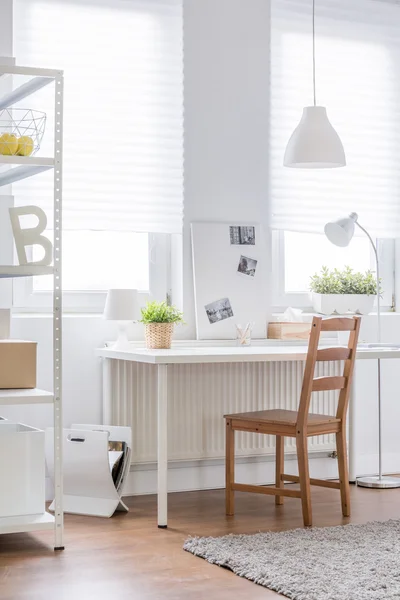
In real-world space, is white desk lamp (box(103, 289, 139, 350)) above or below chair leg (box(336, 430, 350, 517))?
above

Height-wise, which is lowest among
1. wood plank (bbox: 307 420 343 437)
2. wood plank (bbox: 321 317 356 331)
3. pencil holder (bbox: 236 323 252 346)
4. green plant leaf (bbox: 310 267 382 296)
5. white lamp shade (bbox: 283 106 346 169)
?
wood plank (bbox: 307 420 343 437)

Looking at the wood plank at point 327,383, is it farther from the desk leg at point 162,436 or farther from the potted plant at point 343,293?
the potted plant at point 343,293

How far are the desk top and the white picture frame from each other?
27 cm

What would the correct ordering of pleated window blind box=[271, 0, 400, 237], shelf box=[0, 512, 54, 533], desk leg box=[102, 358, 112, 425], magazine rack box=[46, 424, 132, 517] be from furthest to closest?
1. pleated window blind box=[271, 0, 400, 237]
2. desk leg box=[102, 358, 112, 425]
3. magazine rack box=[46, 424, 132, 517]
4. shelf box=[0, 512, 54, 533]

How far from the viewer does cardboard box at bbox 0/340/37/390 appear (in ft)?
11.2

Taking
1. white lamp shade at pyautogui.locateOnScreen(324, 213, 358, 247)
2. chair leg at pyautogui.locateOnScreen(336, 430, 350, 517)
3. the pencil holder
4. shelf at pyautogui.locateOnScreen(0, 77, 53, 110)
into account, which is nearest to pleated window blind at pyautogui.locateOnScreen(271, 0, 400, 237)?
white lamp shade at pyautogui.locateOnScreen(324, 213, 358, 247)

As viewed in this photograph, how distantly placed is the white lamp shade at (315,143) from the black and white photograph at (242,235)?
0.55 meters

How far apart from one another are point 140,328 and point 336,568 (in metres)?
1.80

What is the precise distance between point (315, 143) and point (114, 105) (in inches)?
38.9

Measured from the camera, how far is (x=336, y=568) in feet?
9.82

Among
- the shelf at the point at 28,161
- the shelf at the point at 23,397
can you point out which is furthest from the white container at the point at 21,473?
the shelf at the point at 28,161

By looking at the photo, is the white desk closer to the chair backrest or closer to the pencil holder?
the chair backrest

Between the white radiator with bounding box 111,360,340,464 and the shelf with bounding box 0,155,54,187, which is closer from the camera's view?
the shelf with bounding box 0,155,54,187

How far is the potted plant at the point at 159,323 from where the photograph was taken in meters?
4.26
